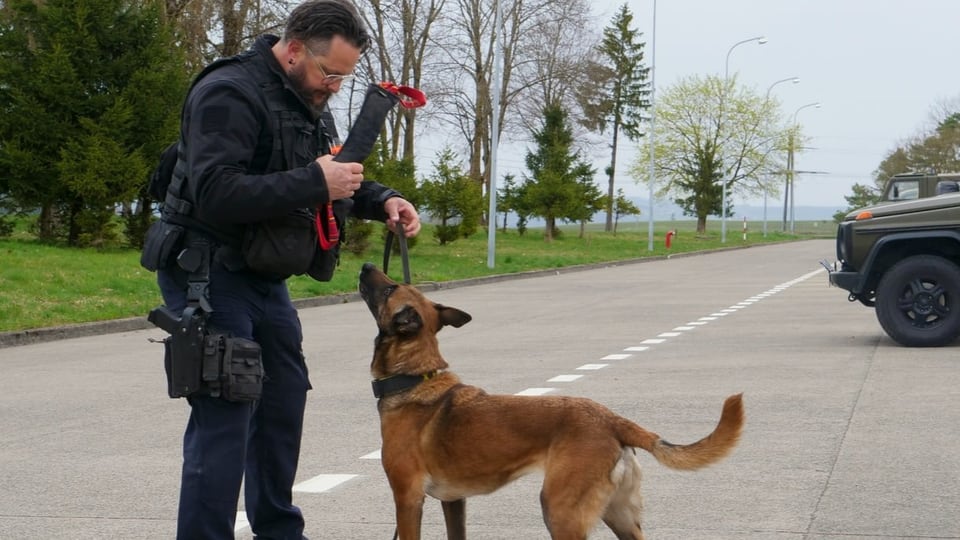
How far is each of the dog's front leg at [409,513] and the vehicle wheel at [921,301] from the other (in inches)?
400

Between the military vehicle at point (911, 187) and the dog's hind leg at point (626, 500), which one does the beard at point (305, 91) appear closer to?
the dog's hind leg at point (626, 500)

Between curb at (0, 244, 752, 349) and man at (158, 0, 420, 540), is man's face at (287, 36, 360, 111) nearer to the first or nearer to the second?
man at (158, 0, 420, 540)

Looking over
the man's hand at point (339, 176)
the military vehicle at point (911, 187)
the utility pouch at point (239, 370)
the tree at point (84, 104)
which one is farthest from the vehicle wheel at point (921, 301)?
the tree at point (84, 104)

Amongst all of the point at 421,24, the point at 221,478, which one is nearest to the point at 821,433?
the point at 221,478

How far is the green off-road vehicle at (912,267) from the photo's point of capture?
13.6 metres

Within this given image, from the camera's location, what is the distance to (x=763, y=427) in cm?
865

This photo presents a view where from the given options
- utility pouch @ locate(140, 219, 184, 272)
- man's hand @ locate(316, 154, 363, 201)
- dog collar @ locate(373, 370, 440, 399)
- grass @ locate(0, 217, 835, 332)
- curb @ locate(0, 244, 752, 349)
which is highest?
man's hand @ locate(316, 154, 363, 201)

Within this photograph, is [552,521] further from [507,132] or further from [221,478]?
[507,132]

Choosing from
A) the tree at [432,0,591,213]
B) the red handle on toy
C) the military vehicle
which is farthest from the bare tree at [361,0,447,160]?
the red handle on toy

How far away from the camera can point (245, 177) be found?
4051 mm

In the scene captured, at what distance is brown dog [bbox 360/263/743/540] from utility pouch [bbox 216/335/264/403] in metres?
0.61

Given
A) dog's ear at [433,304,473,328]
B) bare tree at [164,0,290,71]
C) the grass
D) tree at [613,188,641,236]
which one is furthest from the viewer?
tree at [613,188,641,236]

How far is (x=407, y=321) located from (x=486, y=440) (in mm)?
511

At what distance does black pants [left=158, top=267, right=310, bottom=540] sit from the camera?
13.9ft
